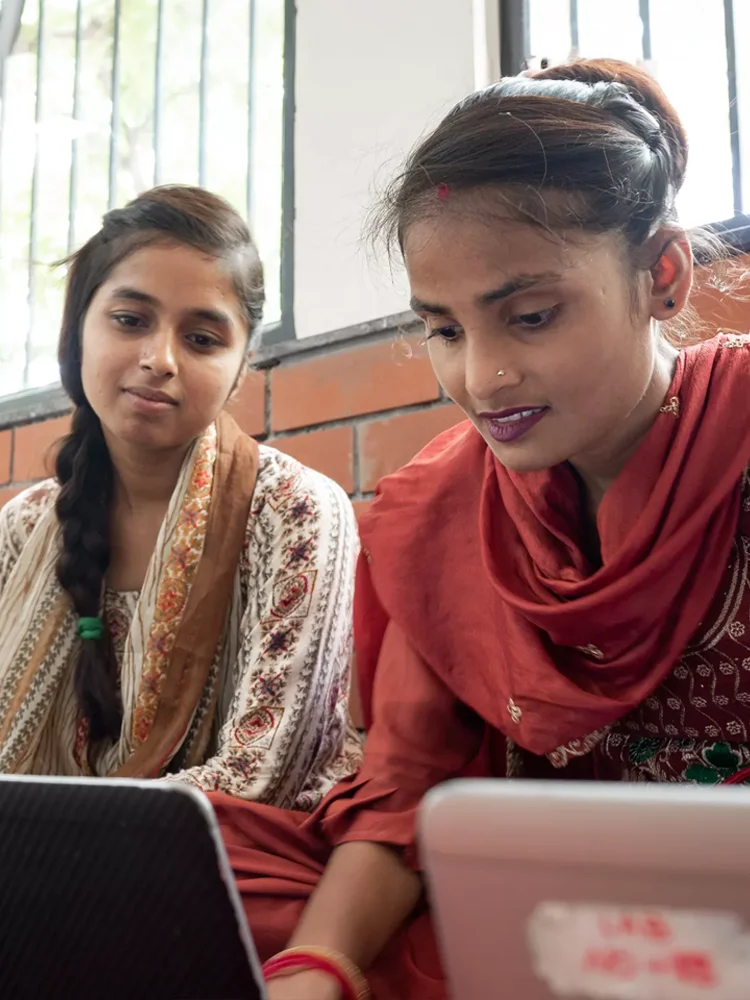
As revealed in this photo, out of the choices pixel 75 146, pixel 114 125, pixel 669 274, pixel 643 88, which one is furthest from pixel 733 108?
pixel 75 146

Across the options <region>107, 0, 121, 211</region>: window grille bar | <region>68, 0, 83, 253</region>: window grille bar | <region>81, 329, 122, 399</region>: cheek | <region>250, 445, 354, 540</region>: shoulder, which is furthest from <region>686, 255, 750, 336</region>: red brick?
<region>68, 0, 83, 253</region>: window grille bar

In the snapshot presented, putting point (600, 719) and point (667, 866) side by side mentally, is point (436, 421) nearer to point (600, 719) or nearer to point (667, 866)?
point (600, 719)

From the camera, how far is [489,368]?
73cm

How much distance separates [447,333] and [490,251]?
0.08 metres

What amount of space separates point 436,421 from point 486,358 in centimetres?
57

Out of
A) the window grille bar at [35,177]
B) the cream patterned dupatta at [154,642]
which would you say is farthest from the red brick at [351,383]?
the window grille bar at [35,177]

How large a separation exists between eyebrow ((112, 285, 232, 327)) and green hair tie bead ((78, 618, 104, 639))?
389mm

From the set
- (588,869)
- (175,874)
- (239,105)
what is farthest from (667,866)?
(239,105)

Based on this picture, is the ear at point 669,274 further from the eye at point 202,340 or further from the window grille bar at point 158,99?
the window grille bar at point 158,99

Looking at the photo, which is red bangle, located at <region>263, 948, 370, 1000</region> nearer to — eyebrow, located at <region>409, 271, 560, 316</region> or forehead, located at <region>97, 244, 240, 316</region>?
eyebrow, located at <region>409, 271, 560, 316</region>

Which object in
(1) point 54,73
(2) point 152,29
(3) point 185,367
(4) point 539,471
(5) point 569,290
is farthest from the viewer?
(1) point 54,73

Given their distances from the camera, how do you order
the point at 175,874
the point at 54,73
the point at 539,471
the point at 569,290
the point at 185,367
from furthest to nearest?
1. the point at 54,73
2. the point at 185,367
3. the point at 539,471
4. the point at 569,290
5. the point at 175,874

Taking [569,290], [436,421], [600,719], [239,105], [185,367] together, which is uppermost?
[239,105]

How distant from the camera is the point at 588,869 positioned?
31 cm
